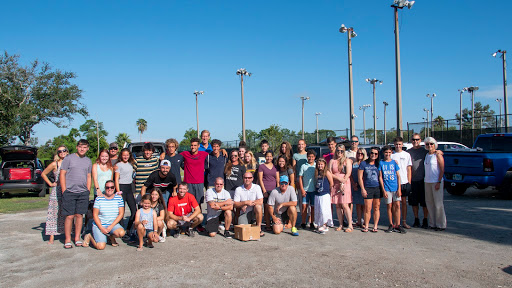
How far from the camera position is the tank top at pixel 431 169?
7918mm

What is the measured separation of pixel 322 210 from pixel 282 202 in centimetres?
82

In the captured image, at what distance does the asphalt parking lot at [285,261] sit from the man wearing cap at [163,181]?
101 cm

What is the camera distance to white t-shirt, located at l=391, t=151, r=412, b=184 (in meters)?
8.02

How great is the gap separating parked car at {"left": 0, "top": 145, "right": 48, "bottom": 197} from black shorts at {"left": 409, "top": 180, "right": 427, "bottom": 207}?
1366 cm

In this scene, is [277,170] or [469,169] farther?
[469,169]

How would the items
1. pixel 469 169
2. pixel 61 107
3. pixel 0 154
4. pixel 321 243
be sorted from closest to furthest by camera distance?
1. pixel 321 243
2. pixel 469 169
3. pixel 0 154
4. pixel 61 107

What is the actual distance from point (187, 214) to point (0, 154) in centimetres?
1202

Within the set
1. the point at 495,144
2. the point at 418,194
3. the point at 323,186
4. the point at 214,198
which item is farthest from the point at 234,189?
the point at 495,144

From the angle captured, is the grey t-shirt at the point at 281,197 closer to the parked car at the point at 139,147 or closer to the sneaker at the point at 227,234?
the sneaker at the point at 227,234

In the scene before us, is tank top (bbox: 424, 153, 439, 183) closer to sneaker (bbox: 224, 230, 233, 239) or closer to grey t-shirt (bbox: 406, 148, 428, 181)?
grey t-shirt (bbox: 406, 148, 428, 181)

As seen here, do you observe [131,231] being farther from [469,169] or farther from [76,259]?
[469,169]

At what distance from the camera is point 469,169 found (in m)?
12.0

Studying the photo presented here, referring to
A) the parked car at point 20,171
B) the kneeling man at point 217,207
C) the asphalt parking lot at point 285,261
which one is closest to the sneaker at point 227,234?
the kneeling man at point 217,207

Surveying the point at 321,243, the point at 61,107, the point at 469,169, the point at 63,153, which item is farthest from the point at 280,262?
the point at 61,107
